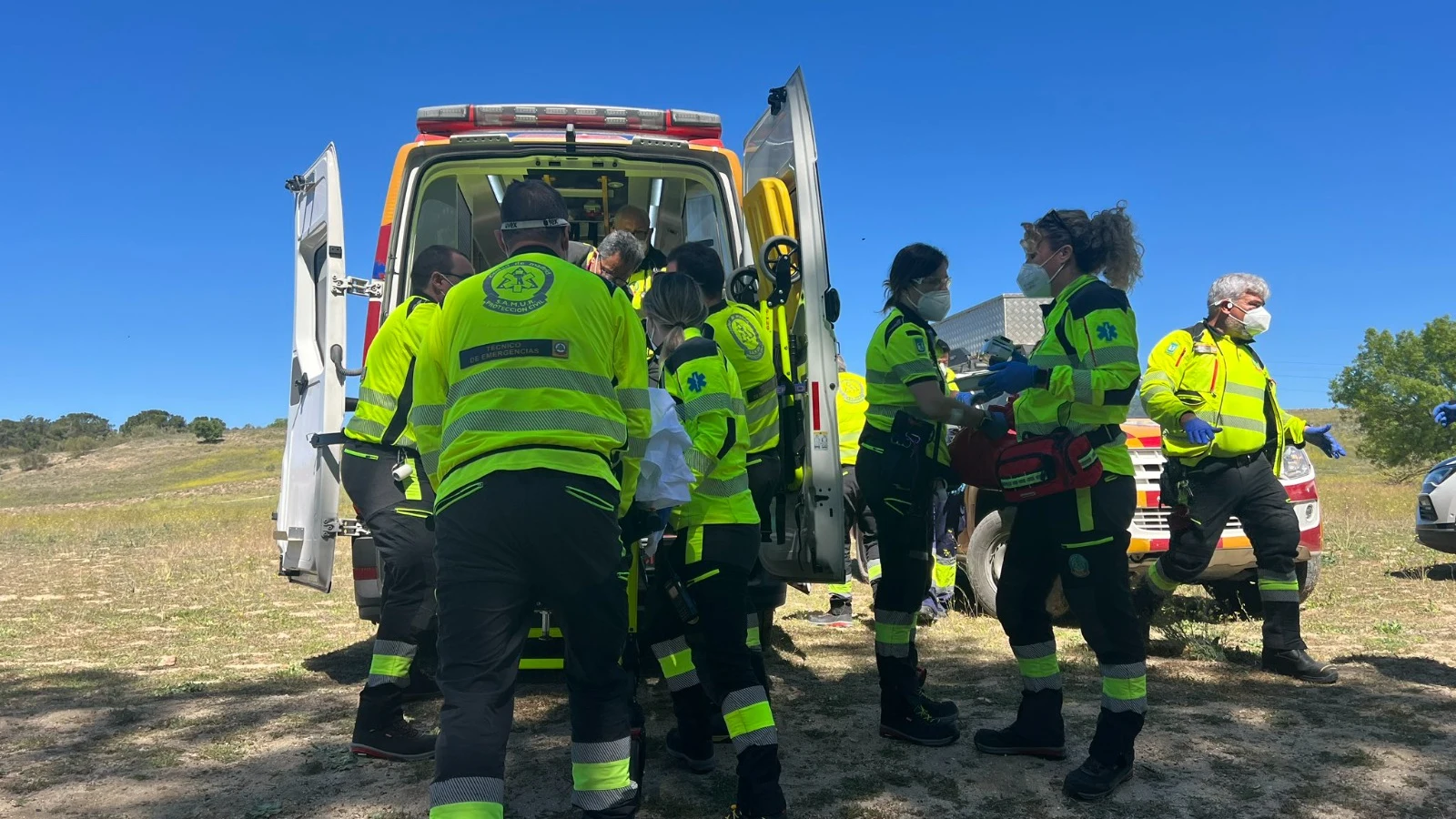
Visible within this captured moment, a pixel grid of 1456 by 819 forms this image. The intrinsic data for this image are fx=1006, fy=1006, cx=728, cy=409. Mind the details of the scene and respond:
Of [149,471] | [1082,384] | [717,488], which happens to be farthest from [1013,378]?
[149,471]

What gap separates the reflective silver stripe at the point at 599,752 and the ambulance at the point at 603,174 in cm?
147

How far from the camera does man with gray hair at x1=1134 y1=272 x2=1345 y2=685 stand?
4.77 metres

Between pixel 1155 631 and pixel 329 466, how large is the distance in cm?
448

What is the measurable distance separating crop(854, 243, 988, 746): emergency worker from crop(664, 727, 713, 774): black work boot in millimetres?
738

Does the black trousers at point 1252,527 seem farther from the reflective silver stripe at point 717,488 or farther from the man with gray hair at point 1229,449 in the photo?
the reflective silver stripe at point 717,488

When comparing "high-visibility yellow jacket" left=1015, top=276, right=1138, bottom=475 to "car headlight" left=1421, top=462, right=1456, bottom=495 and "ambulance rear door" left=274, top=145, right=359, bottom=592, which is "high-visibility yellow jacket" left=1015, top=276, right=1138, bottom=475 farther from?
"car headlight" left=1421, top=462, right=1456, bottom=495

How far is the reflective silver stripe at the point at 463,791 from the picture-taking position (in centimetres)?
223

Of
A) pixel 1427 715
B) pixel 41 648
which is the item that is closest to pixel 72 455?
pixel 41 648

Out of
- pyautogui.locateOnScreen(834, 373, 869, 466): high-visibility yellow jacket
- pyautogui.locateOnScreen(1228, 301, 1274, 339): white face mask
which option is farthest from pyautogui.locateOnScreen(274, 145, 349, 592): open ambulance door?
pyautogui.locateOnScreen(1228, 301, 1274, 339): white face mask

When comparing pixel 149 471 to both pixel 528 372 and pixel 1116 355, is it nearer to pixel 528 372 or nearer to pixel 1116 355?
pixel 528 372

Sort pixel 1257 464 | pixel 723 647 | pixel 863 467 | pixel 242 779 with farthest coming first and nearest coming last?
pixel 1257 464, pixel 863 467, pixel 242 779, pixel 723 647

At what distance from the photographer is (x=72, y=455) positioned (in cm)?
4506

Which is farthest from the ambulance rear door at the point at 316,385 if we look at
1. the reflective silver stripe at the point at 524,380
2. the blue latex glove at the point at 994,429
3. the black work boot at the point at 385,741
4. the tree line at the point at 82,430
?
the tree line at the point at 82,430

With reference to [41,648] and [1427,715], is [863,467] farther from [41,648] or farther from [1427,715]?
[41,648]
